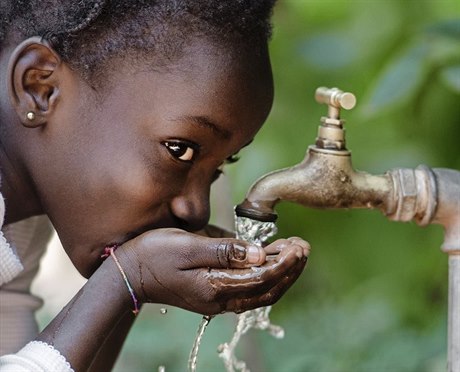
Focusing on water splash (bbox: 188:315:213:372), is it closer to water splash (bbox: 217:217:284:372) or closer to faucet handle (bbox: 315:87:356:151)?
water splash (bbox: 217:217:284:372)

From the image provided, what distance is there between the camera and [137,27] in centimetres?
143

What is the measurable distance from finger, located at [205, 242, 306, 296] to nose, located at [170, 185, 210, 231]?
0.16 meters

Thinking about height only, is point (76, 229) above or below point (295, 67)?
Result: below

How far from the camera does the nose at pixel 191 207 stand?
144cm

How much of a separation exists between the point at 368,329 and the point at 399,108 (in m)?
0.44

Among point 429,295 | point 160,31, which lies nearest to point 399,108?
point 429,295

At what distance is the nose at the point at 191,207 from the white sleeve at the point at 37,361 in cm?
25

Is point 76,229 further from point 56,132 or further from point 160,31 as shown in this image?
point 160,31

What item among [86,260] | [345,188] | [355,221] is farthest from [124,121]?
[355,221]

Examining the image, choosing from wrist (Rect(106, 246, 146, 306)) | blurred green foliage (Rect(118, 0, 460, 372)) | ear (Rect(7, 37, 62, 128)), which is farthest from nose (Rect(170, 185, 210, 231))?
blurred green foliage (Rect(118, 0, 460, 372))

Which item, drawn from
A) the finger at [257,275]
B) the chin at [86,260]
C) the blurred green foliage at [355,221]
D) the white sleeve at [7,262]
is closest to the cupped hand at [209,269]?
the finger at [257,275]

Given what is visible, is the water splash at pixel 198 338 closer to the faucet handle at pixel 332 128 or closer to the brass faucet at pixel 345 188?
the brass faucet at pixel 345 188

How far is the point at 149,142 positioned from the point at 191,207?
106 millimetres

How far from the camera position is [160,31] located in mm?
1429
